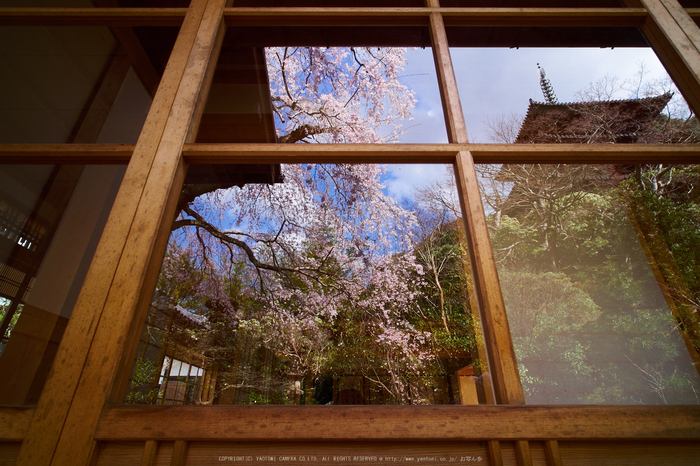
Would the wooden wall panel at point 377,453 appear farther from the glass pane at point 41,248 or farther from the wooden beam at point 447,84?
the glass pane at point 41,248

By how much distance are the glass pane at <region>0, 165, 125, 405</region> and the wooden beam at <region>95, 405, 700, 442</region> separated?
0.73 m

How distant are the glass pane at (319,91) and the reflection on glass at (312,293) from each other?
22cm

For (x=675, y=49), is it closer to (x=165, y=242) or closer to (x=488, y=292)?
(x=488, y=292)

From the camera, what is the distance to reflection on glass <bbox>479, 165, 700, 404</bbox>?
Answer: 106cm

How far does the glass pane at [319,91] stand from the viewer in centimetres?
102

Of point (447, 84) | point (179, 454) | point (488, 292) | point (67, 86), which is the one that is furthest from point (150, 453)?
point (67, 86)

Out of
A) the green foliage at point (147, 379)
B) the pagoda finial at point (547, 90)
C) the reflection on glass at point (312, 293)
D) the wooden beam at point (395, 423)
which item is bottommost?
the wooden beam at point (395, 423)

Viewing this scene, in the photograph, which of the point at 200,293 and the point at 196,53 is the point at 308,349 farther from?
the point at 196,53

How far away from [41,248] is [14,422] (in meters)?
1.26

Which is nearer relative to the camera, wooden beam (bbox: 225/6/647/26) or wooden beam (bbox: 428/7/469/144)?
wooden beam (bbox: 428/7/469/144)

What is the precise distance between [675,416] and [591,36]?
118cm

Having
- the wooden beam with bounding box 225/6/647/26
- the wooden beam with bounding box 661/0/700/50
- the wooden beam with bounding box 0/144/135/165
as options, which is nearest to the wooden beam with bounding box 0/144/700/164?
the wooden beam with bounding box 0/144/135/165

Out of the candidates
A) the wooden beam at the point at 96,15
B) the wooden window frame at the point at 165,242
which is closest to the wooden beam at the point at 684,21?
the wooden window frame at the point at 165,242

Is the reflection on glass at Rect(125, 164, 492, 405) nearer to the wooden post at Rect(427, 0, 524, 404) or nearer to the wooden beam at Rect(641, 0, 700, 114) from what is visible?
the wooden post at Rect(427, 0, 524, 404)
